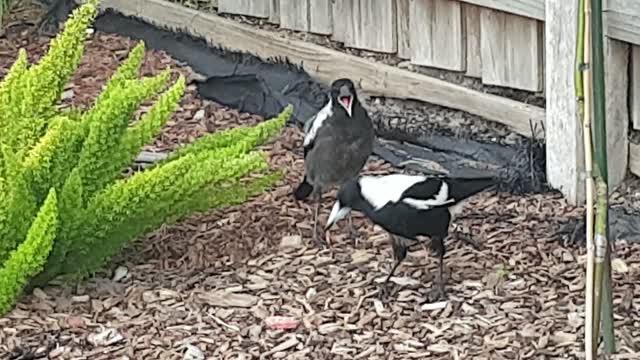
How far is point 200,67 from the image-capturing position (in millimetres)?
7145

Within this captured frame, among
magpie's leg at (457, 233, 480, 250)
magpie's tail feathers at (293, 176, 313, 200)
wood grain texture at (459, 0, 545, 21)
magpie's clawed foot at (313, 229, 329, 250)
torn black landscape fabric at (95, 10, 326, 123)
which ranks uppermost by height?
wood grain texture at (459, 0, 545, 21)

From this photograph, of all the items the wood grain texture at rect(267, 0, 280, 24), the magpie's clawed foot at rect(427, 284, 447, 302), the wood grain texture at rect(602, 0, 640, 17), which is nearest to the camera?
the magpie's clawed foot at rect(427, 284, 447, 302)

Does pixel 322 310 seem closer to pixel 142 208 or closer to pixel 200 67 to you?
pixel 142 208

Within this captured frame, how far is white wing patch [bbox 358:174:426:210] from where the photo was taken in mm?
4371

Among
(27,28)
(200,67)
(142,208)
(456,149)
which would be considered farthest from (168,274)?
(27,28)

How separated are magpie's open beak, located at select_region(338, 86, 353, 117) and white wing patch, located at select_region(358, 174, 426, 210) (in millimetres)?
642

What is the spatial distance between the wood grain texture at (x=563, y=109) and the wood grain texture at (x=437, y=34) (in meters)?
0.81

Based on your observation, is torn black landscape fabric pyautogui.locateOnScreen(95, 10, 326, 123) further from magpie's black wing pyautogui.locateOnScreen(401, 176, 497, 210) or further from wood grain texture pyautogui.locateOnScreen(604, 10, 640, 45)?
magpie's black wing pyautogui.locateOnScreen(401, 176, 497, 210)

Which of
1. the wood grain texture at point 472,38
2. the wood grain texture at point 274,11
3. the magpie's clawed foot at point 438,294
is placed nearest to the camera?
the magpie's clawed foot at point 438,294

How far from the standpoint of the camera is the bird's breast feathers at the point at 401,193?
4320 millimetres

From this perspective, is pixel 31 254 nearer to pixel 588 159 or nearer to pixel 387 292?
pixel 387 292

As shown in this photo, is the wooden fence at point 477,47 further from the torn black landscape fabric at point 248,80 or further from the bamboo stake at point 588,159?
the bamboo stake at point 588,159

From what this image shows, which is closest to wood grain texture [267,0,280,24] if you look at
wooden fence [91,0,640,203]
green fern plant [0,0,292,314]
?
wooden fence [91,0,640,203]

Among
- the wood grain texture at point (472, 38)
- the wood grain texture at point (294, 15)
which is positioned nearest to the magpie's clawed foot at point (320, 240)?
the wood grain texture at point (472, 38)
